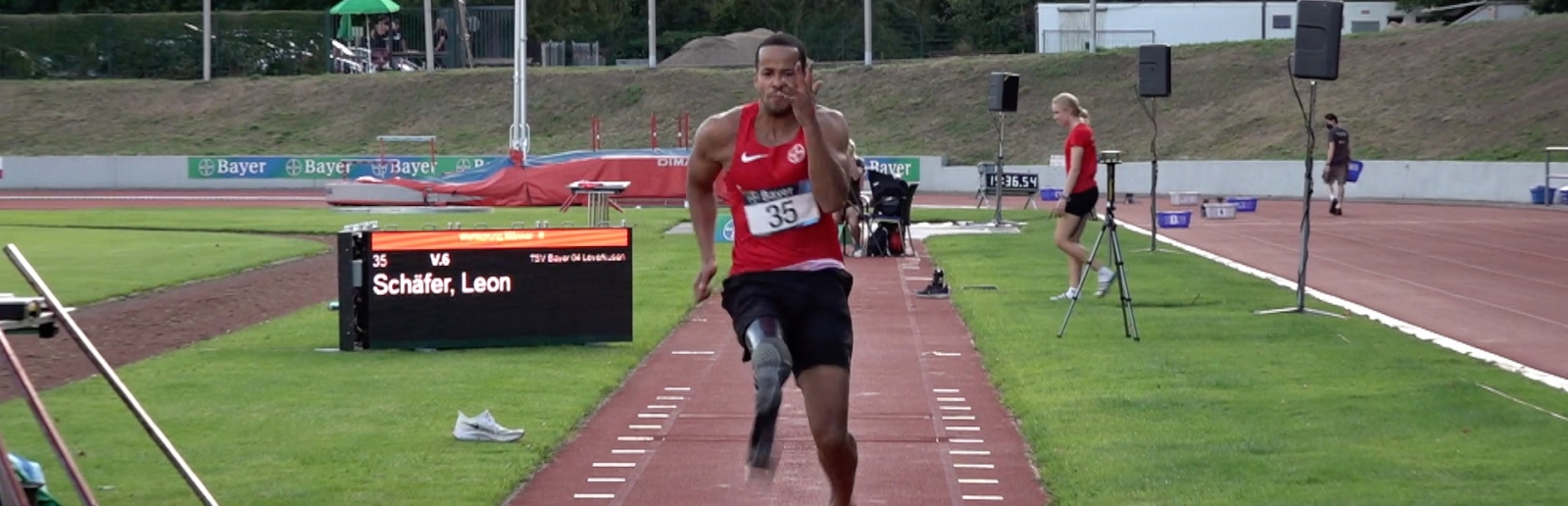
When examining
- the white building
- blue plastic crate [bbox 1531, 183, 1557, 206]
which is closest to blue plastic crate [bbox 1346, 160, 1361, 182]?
blue plastic crate [bbox 1531, 183, 1557, 206]

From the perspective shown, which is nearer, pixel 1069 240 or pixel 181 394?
pixel 181 394

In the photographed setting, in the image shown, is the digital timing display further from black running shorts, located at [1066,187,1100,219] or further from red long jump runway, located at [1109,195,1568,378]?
red long jump runway, located at [1109,195,1568,378]

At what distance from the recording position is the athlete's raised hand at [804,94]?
6.62 m

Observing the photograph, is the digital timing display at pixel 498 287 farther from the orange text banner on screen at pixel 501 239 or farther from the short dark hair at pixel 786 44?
the short dark hair at pixel 786 44

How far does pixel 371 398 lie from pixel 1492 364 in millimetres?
7390

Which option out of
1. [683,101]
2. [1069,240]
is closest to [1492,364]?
[1069,240]

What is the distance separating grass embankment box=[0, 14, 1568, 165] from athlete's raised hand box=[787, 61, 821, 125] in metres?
42.8

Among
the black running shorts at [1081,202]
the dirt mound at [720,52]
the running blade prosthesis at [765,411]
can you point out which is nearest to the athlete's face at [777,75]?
the running blade prosthesis at [765,411]

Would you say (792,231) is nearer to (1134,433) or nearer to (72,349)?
(1134,433)

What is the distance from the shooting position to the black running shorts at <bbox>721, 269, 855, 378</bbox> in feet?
23.0

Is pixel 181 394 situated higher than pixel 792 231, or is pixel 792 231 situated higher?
pixel 792 231

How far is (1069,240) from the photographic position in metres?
17.9

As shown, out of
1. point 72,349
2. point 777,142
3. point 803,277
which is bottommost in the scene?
point 72,349

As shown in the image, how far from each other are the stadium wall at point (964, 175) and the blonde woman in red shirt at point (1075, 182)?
25.2 m
